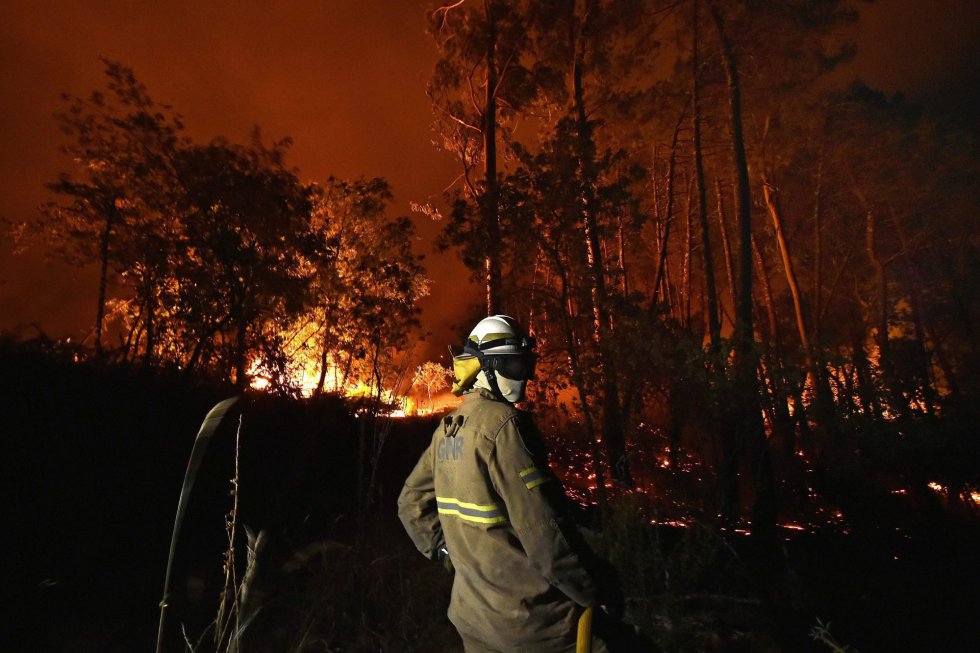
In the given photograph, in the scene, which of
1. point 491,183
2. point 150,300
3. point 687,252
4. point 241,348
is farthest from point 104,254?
point 687,252

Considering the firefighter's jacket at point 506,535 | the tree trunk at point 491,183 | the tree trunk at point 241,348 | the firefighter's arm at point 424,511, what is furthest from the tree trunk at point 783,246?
the firefighter's jacket at point 506,535

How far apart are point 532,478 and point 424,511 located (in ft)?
2.78

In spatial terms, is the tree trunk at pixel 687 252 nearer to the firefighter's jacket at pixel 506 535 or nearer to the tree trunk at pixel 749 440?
the tree trunk at pixel 749 440

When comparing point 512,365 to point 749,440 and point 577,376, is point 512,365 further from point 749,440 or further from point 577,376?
point 577,376

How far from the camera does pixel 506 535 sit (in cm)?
197

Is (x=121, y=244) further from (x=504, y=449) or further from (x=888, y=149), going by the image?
(x=888, y=149)

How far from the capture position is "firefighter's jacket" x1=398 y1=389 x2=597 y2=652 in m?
1.78

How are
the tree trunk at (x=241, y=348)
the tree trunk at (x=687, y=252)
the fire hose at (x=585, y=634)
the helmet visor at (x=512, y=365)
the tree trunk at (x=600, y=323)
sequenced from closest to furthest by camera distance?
the fire hose at (x=585, y=634) → the helmet visor at (x=512, y=365) → the tree trunk at (x=600, y=323) → the tree trunk at (x=241, y=348) → the tree trunk at (x=687, y=252)

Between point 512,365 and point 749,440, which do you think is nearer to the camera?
point 512,365

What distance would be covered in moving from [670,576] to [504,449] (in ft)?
14.0

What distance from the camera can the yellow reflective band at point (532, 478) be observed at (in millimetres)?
1836

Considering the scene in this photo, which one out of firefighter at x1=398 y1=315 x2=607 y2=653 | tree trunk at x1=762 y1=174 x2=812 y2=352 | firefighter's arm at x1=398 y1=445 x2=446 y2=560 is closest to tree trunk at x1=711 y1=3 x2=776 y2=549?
firefighter's arm at x1=398 y1=445 x2=446 y2=560

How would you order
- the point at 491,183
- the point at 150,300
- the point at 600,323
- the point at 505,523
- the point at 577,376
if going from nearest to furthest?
the point at 505,523 < the point at 577,376 < the point at 600,323 < the point at 150,300 < the point at 491,183

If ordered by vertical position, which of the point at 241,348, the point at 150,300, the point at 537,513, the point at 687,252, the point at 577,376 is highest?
the point at 687,252
